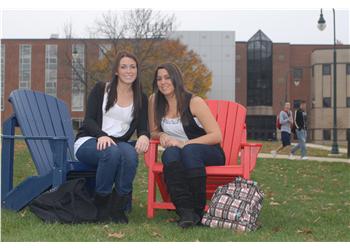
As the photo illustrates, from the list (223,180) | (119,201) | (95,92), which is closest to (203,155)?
(223,180)

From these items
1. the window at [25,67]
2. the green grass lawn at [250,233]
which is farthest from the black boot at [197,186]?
the window at [25,67]

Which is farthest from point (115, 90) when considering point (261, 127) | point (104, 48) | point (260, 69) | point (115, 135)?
point (260, 69)

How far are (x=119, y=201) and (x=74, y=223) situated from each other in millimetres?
390

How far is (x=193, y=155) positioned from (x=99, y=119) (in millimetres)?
927

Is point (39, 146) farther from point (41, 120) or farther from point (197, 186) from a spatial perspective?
point (197, 186)

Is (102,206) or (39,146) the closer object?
(102,206)

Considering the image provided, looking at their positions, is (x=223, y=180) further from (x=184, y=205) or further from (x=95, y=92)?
(x=95, y=92)

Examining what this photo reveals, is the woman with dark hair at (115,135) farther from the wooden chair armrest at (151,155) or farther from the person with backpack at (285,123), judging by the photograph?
the person with backpack at (285,123)

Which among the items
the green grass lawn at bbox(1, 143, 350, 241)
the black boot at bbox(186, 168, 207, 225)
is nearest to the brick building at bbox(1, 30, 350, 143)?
the green grass lawn at bbox(1, 143, 350, 241)

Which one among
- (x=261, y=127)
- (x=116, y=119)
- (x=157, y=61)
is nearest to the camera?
(x=116, y=119)

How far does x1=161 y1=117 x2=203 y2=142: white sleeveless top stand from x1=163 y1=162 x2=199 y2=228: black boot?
44 cm

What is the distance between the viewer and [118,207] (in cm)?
428

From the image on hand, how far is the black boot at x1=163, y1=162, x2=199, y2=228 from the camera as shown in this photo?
4195mm
